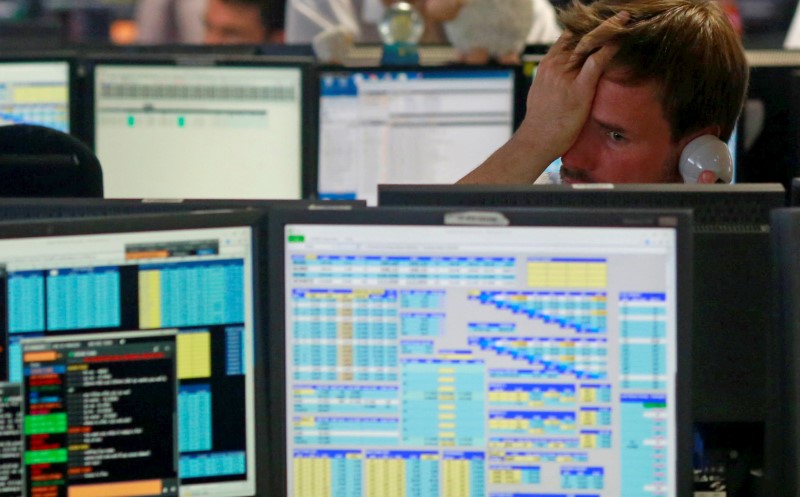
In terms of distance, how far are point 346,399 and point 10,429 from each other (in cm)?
36

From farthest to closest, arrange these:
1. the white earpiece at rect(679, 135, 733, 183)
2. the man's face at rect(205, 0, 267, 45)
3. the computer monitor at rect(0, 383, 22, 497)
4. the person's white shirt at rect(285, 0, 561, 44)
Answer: the man's face at rect(205, 0, 267, 45), the person's white shirt at rect(285, 0, 561, 44), the white earpiece at rect(679, 135, 733, 183), the computer monitor at rect(0, 383, 22, 497)

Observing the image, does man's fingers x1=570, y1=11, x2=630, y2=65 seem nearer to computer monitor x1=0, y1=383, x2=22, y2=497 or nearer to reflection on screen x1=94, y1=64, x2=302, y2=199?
computer monitor x1=0, y1=383, x2=22, y2=497

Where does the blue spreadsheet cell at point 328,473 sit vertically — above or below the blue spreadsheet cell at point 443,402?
below

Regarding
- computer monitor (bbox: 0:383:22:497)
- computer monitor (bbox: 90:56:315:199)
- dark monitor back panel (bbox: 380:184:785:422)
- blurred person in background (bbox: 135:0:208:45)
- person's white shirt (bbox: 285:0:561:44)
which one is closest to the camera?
computer monitor (bbox: 0:383:22:497)

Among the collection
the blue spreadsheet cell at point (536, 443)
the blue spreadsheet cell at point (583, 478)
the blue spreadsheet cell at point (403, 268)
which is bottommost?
the blue spreadsheet cell at point (583, 478)

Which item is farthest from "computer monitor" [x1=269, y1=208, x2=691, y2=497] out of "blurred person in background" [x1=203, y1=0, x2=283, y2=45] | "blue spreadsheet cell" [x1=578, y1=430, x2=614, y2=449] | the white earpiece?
"blurred person in background" [x1=203, y1=0, x2=283, y2=45]

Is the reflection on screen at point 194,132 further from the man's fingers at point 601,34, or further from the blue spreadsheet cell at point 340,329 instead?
the blue spreadsheet cell at point 340,329

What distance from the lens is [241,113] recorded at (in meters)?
3.32

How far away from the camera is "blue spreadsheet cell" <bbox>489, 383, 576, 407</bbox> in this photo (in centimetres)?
142

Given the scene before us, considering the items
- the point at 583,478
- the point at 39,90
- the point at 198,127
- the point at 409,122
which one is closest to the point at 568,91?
the point at 583,478

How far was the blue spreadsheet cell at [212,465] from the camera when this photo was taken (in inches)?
56.6

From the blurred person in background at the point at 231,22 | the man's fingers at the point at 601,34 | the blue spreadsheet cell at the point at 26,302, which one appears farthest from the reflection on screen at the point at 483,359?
the blurred person in background at the point at 231,22

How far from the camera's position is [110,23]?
859 cm

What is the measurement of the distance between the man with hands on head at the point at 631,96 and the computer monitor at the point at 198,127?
1.26 meters
